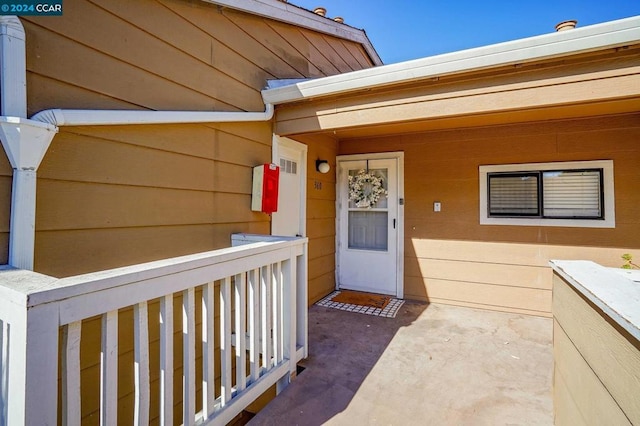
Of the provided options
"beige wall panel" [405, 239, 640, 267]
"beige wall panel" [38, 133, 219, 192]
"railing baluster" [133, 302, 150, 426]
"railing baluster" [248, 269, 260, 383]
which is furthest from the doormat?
"railing baluster" [133, 302, 150, 426]

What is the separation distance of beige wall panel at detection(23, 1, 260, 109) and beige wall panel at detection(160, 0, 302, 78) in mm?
264

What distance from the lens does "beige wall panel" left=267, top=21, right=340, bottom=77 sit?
3.42m

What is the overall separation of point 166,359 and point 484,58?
275 centimetres

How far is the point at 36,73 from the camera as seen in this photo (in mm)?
1471

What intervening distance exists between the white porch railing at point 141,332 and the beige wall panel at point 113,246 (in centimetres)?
26

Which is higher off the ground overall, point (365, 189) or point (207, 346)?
point (365, 189)

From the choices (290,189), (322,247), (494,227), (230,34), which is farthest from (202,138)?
(494,227)

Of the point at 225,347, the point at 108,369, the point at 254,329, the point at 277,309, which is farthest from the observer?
the point at 277,309

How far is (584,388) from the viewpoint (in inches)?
48.6

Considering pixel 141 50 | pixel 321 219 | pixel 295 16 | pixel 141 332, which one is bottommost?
pixel 141 332

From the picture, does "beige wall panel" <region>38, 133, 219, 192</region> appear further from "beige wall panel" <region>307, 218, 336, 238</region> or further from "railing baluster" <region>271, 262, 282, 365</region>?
"beige wall panel" <region>307, 218, 336, 238</region>

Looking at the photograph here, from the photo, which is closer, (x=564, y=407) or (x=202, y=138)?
(x=564, y=407)

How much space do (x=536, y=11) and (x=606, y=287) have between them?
4265mm

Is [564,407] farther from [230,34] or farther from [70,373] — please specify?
[230,34]
